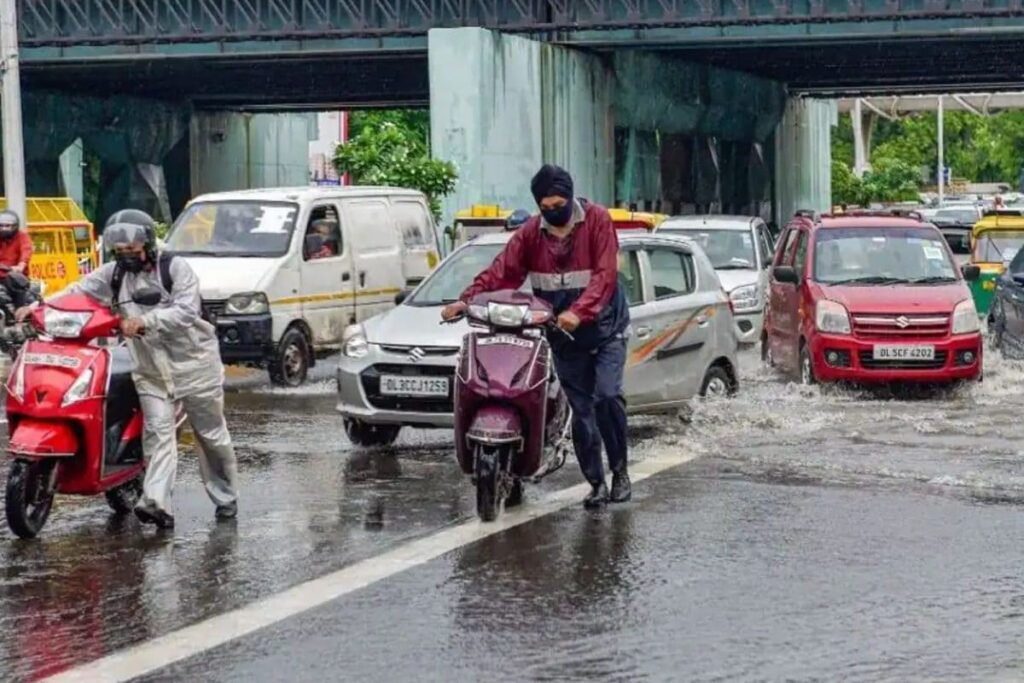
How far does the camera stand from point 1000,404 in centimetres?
1641

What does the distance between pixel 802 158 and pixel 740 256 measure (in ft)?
130

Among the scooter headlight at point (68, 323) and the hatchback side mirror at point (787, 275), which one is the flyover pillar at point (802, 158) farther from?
the scooter headlight at point (68, 323)

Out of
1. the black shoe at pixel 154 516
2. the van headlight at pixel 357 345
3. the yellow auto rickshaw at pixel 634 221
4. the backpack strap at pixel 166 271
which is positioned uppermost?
the backpack strap at pixel 166 271

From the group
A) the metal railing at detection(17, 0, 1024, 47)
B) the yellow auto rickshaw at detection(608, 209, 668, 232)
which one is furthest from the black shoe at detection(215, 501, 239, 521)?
the metal railing at detection(17, 0, 1024, 47)

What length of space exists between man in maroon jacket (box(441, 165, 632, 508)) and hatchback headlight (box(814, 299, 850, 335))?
722cm

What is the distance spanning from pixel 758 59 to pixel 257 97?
41.3 ft

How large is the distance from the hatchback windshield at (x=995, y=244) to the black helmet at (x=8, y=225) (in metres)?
12.3

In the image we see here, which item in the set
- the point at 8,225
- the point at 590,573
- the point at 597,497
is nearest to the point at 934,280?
the point at 8,225

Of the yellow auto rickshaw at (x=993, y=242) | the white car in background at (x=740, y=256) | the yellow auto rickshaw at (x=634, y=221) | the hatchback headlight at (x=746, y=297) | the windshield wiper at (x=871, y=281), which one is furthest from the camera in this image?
the yellow auto rickshaw at (x=993, y=242)

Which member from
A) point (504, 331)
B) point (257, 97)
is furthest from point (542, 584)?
point (257, 97)

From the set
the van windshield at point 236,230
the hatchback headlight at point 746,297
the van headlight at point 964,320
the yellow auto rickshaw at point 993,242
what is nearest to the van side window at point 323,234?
the van windshield at point 236,230

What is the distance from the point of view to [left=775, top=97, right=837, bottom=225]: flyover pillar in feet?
201

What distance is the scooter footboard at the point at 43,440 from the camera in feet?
30.3

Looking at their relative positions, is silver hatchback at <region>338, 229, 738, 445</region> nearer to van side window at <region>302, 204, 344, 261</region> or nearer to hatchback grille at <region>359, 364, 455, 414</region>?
hatchback grille at <region>359, 364, 455, 414</region>
